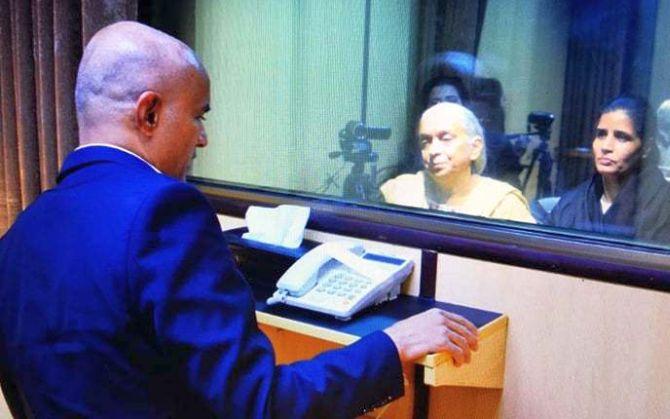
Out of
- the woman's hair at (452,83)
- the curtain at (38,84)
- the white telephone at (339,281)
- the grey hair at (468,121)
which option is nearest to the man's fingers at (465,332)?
the white telephone at (339,281)

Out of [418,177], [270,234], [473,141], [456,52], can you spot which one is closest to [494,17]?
[456,52]

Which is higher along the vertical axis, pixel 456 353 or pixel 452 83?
pixel 452 83

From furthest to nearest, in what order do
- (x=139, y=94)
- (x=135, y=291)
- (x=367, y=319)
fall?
1. (x=367, y=319)
2. (x=139, y=94)
3. (x=135, y=291)

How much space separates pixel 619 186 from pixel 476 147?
349 millimetres

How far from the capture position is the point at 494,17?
5.41 feet

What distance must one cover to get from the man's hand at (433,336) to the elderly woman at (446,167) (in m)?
0.45

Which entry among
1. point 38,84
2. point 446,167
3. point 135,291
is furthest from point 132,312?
point 38,84

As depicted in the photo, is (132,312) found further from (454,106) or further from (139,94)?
(454,106)

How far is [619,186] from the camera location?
1482 mm

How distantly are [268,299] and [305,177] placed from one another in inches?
20.3

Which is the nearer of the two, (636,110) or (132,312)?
(132,312)

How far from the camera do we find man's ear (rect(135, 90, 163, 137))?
3.10ft

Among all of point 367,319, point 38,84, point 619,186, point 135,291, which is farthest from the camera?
point 38,84

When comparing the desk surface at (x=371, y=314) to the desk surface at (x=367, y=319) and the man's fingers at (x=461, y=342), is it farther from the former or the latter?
the man's fingers at (x=461, y=342)
